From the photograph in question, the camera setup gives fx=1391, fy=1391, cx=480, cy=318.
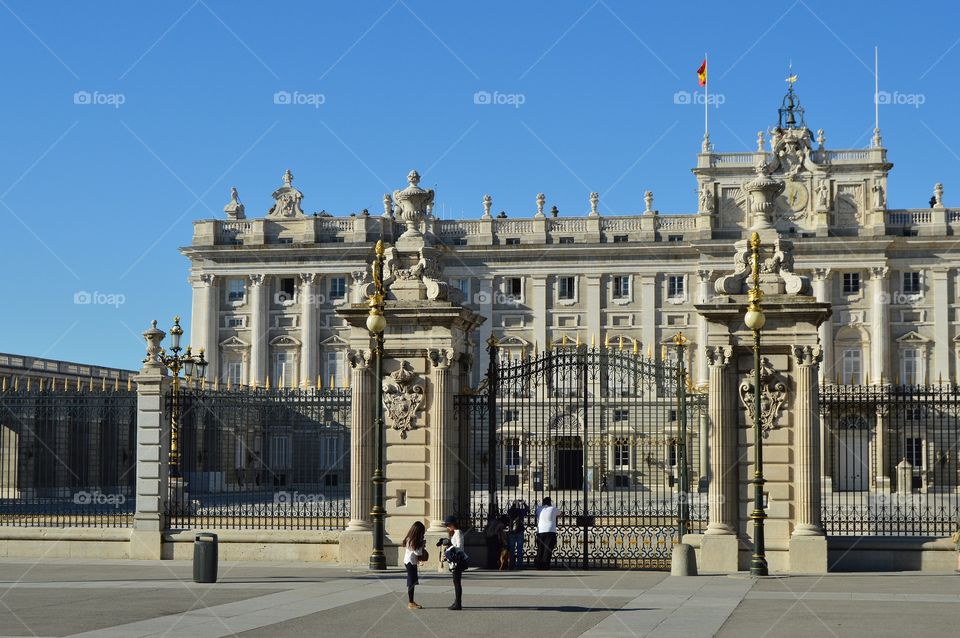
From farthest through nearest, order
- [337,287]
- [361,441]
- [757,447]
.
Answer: [337,287] → [361,441] → [757,447]

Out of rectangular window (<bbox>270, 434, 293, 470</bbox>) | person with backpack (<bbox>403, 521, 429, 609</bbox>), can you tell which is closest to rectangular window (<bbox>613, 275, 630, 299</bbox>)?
rectangular window (<bbox>270, 434, 293, 470</bbox>)

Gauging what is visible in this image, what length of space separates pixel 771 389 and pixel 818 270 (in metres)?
65.9

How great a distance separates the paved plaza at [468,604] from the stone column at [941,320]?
216 ft

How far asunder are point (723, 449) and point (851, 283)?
67.2 m

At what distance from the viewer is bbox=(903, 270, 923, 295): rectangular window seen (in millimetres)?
89875

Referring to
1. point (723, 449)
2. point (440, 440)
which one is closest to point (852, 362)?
point (723, 449)

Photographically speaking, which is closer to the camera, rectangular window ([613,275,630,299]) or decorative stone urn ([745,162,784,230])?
decorative stone urn ([745,162,784,230])

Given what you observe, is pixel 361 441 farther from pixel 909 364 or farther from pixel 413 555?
pixel 909 364

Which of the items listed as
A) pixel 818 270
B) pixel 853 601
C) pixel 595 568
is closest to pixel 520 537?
pixel 595 568

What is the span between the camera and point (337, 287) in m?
94.9

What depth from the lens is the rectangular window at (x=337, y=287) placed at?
94.6 m

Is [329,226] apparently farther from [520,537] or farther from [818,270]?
[520,537]

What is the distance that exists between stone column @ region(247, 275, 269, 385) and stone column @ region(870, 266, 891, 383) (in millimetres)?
40001

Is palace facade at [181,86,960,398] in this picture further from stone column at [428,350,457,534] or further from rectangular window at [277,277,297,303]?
stone column at [428,350,457,534]
